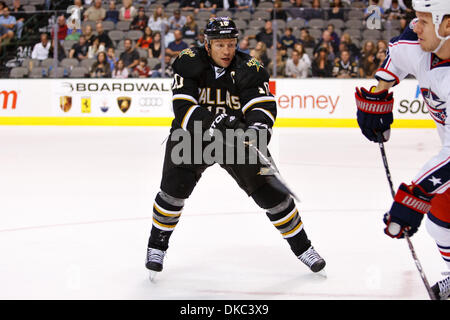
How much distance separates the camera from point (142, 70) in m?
10.1

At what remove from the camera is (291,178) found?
5.83 meters

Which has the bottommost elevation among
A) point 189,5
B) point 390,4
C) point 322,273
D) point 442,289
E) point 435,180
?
point 189,5

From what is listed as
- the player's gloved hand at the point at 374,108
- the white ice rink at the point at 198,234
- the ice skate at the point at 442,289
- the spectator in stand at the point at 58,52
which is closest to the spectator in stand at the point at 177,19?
the spectator in stand at the point at 58,52

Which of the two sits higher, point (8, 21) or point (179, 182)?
point (179, 182)

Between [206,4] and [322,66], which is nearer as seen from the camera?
[322,66]

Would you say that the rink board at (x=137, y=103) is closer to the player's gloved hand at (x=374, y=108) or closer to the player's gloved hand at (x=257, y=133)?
the player's gloved hand at (x=257, y=133)

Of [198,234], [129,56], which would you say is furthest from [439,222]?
[129,56]

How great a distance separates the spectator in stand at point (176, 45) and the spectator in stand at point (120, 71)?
712 millimetres

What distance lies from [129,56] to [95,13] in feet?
3.78

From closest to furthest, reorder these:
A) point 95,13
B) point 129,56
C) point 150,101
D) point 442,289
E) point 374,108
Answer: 1. point 374,108
2. point 442,289
3. point 150,101
4. point 129,56
5. point 95,13

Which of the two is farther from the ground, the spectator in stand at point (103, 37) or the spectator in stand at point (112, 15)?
the spectator in stand at point (112, 15)

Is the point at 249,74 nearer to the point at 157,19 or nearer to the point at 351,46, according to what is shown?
the point at 351,46

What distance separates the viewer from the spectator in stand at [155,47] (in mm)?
10281
